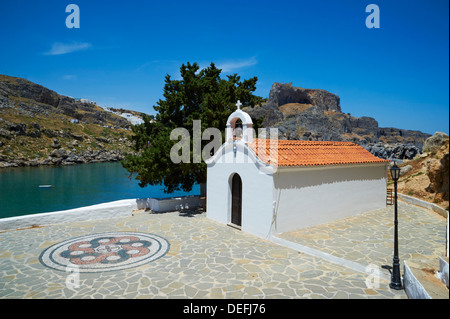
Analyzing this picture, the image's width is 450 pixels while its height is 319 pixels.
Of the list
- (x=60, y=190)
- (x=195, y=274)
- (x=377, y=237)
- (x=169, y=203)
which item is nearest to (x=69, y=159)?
(x=60, y=190)

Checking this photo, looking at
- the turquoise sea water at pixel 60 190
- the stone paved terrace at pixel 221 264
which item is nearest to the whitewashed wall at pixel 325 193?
the stone paved terrace at pixel 221 264

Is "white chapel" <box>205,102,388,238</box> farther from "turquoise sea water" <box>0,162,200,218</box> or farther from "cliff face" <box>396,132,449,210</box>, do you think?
"turquoise sea water" <box>0,162,200,218</box>

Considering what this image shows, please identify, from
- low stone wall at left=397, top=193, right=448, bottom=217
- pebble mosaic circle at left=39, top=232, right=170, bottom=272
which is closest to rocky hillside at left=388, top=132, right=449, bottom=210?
low stone wall at left=397, top=193, right=448, bottom=217

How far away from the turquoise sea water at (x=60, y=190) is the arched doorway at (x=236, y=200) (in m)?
21.6

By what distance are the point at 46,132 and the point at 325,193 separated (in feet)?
269

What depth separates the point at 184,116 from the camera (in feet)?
60.0

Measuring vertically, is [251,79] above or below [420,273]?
above

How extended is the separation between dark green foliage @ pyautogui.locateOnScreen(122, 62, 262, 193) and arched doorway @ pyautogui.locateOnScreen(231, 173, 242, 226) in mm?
2745

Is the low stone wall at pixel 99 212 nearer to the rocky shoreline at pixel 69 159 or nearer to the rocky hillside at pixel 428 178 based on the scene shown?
the rocky hillside at pixel 428 178

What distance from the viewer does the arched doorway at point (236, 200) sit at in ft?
43.1

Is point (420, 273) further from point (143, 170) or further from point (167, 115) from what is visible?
point (167, 115)

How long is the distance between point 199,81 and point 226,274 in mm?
12574
